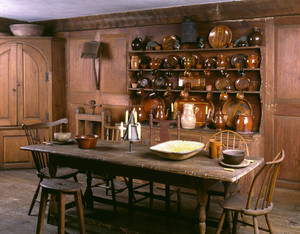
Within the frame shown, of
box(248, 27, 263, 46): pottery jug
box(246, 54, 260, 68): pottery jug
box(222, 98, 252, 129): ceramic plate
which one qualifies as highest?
box(248, 27, 263, 46): pottery jug

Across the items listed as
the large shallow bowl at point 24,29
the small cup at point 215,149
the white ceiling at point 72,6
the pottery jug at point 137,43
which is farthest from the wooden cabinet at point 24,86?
the small cup at point 215,149

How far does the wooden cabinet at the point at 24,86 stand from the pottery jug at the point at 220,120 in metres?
3.03

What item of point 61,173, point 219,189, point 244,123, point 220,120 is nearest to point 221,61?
point 220,120

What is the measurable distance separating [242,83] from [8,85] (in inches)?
153

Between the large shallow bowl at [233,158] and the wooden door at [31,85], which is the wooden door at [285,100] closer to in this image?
the large shallow bowl at [233,158]

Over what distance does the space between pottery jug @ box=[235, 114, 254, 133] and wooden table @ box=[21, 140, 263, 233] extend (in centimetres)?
144

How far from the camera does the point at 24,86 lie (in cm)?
634

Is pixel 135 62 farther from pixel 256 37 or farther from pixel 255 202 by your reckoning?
pixel 255 202

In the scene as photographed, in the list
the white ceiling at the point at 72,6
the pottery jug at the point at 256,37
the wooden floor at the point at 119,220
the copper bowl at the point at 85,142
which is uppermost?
the white ceiling at the point at 72,6

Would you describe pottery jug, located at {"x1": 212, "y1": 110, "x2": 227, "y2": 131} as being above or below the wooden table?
above

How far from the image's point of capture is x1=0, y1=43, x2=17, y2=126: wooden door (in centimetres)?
622

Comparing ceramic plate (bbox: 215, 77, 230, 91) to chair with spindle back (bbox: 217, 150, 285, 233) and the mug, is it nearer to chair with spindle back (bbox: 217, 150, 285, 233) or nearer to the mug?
the mug

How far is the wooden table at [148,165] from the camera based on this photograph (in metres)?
2.81

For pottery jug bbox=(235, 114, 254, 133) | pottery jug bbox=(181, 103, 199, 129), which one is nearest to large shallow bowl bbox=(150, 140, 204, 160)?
pottery jug bbox=(235, 114, 254, 133)
